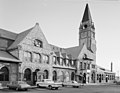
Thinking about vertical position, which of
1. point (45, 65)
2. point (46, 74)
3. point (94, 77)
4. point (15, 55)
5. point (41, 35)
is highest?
point (41, 35)

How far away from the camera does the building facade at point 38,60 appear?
27.9 metres

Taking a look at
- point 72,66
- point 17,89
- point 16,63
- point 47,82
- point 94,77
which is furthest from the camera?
point 94,77

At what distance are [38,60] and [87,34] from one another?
32.1 metres

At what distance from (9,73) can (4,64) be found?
2.20 meters

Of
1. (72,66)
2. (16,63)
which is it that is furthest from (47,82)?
(72,66)

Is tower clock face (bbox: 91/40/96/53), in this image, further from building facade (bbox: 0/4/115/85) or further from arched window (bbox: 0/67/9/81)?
arched window (bbox: 0/67/9/81)

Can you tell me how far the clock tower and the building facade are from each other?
32.2 ft

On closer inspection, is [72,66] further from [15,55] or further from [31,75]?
[15,55]

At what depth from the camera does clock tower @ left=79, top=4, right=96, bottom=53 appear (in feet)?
188

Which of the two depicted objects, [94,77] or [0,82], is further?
[94,77]

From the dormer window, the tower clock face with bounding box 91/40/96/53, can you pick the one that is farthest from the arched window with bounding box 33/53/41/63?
the tower clock face with bounding box 91/40/96/53

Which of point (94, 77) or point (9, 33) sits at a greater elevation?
point (9, 33)

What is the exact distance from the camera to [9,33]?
33.2 m

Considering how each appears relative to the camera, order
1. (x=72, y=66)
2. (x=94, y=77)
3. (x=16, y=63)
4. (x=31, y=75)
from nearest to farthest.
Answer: (x=16, y=63) < (x=31, y=75) < (x=72, y=66) < (x=94, y=77)
